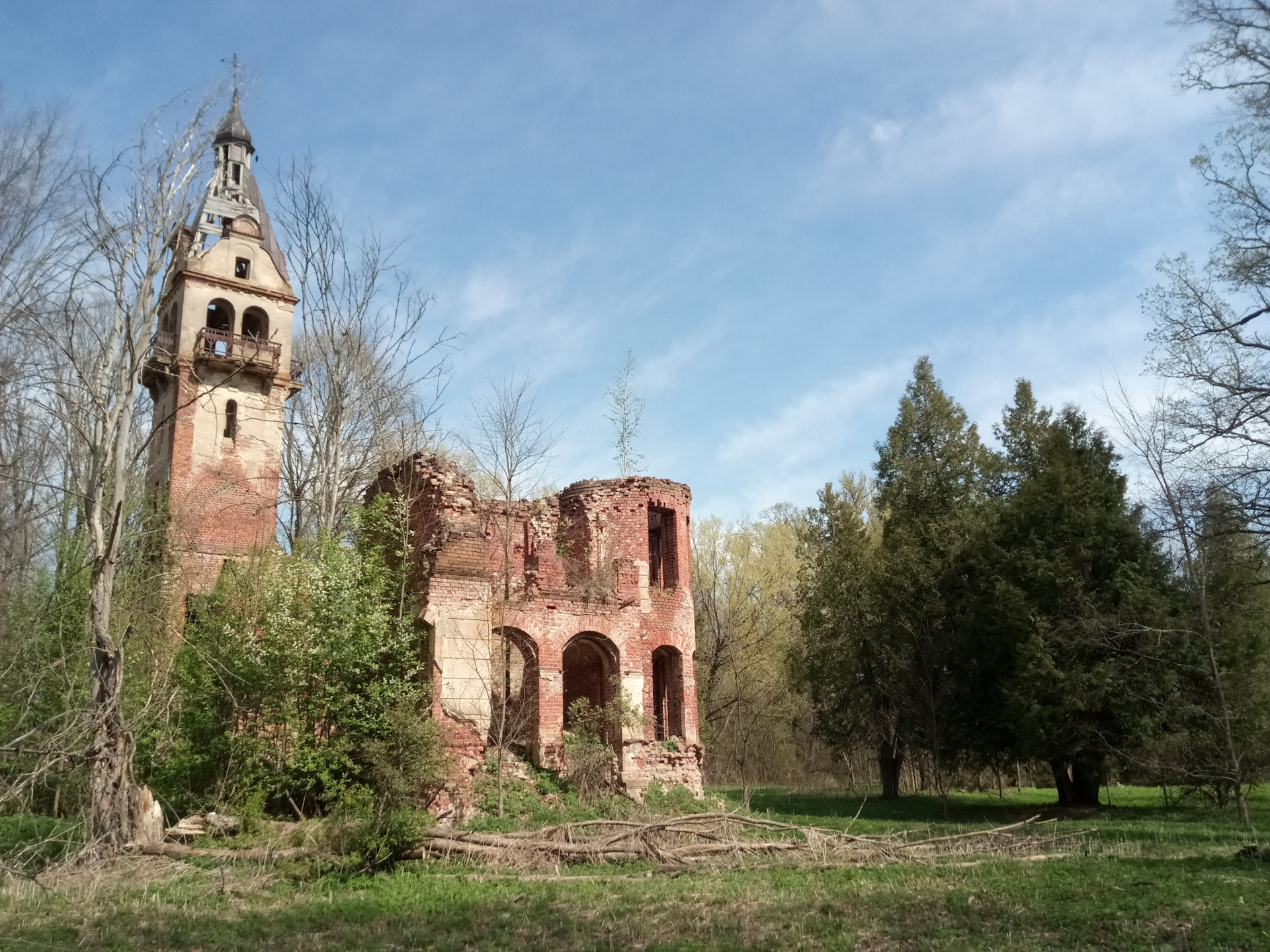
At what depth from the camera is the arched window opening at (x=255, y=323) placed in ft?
90.5

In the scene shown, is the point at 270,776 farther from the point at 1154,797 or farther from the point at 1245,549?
the point at 1154,797

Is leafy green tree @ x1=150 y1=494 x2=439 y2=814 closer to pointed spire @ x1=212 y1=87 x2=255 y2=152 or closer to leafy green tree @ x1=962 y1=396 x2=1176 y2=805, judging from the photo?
leafy green tree @ x1=962 y1=396 x2=1176 y2=805

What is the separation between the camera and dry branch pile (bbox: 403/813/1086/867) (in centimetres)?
1230

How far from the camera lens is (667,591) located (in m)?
22.2

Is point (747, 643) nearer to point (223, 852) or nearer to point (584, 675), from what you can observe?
point (584, 675)

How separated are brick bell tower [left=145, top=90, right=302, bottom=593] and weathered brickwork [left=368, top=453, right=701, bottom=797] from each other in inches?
297

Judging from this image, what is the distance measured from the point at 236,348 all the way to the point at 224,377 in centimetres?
95

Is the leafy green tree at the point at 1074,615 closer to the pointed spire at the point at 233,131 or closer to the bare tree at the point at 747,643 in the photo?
the bare tree at the point at 747,643

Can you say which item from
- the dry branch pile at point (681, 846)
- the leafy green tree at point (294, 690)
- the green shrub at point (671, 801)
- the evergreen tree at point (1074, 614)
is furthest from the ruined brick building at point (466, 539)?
the evergreen tree at point (1074, 614)

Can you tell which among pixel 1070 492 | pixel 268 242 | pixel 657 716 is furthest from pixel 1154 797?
pixel 268 242

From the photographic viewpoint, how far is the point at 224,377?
26141 mm

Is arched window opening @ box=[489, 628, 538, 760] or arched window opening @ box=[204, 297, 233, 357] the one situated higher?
arched window opening @ box=[204, 297, 233, 357]

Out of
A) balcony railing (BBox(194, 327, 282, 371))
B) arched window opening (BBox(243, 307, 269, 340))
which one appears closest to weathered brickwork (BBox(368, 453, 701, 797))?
balcony railing (BBox(194, 327, 282, 371))

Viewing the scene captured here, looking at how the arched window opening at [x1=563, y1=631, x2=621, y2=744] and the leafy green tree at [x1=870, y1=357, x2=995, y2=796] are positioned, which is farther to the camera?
the leafy green tree at [x1=870, y1=357, x2=995, y2=796]
